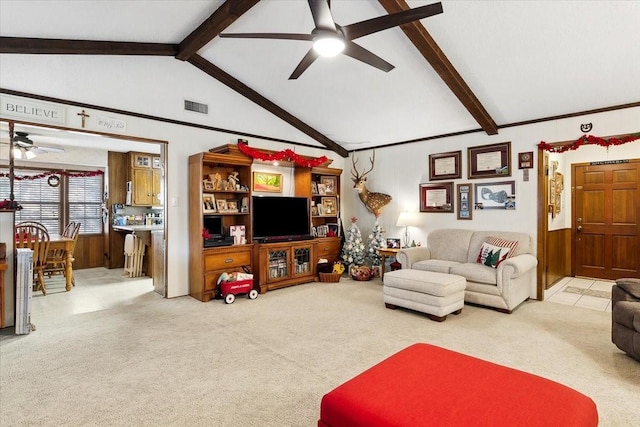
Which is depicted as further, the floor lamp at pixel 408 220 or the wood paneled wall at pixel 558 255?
the floor lamp at pixel 408 220

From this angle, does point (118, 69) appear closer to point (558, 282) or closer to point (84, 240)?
point (84, 240)

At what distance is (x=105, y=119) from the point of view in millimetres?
4211

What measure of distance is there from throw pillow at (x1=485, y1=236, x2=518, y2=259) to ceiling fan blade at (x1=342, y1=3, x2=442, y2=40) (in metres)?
3.24

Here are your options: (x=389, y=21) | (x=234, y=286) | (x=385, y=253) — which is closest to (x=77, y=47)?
(x=234, y=286)

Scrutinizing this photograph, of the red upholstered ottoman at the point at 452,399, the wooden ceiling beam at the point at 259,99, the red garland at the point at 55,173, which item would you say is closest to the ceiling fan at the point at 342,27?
the red upholstered ottoman at the point at 452,399

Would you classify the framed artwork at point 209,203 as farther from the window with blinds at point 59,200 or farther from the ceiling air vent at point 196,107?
the window with blinds at point 59,200

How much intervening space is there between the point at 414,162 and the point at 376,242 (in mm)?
1585

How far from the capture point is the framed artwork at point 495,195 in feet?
16.1

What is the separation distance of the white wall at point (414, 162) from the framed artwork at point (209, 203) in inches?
11.3

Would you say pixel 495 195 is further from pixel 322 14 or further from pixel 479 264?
pixel 322 14

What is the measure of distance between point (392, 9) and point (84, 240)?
24.7ft

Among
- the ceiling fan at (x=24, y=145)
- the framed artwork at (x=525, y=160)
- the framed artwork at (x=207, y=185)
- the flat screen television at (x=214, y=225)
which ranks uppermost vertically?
the ceiling fan at (x=24, y=145)

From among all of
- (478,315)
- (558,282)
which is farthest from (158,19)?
(558,282)

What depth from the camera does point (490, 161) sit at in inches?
202
